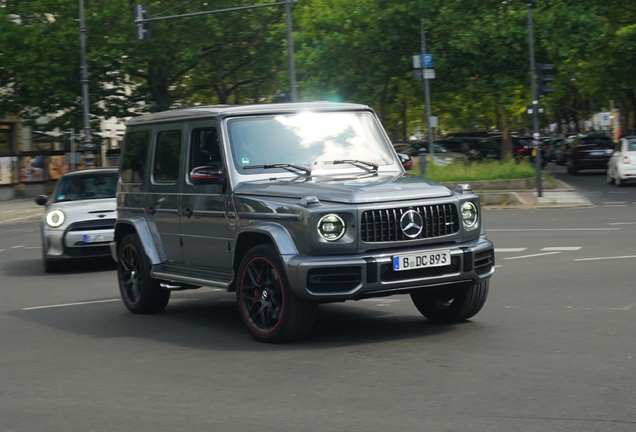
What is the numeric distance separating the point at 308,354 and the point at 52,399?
73.0 inches

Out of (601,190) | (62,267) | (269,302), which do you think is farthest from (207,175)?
(601,190)

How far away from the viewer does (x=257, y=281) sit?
796cm

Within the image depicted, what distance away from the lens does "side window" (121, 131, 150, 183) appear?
9.93 meters

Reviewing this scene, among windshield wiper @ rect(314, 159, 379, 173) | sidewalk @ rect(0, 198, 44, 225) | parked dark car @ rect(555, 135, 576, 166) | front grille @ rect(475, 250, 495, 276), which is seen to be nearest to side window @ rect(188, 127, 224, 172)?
windshield wiper @ rect(314, 159, 379, 173)

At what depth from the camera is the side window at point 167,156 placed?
929cm

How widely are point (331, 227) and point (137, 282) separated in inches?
124

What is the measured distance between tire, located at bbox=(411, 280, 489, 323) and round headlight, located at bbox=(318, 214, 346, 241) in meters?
0.97

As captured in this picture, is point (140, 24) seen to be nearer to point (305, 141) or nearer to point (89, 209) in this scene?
point (89, 209)

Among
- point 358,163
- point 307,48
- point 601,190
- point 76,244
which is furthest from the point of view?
point 307,48

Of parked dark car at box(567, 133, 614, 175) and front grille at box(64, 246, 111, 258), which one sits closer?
front grille at box(64, 246, 111, 258)

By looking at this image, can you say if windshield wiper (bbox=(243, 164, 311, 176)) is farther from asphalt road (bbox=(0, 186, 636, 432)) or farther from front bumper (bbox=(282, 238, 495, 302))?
asphalt road (bbox=(0, 186, 636, 432))

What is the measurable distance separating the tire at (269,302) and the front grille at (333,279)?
23cm

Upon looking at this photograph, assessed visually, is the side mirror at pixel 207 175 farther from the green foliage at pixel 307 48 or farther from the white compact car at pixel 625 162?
the green foliage at pixel 307 48

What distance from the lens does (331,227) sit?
293 inches
